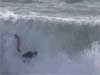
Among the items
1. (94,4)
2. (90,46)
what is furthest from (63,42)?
(94,4)

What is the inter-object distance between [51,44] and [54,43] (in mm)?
26

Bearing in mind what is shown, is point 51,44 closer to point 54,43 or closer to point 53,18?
point 54,43

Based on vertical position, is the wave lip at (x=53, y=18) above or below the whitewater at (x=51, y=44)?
above

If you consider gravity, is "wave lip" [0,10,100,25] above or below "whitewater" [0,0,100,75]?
above

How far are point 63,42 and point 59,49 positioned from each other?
0.06 metres

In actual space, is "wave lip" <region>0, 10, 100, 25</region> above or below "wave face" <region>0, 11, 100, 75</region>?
above

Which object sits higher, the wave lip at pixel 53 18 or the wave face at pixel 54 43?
the wave lip at pixel 53 18

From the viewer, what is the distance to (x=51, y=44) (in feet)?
7.41

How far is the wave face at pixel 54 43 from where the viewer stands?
220 centimetres

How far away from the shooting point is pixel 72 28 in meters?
2.20

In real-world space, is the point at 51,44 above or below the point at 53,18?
below

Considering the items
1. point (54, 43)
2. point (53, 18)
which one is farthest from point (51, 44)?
point (53, 18)

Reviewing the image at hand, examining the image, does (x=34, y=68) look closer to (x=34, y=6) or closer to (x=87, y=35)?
(x=87, y=35)

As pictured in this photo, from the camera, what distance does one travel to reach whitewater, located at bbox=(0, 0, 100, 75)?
7.23 ft
